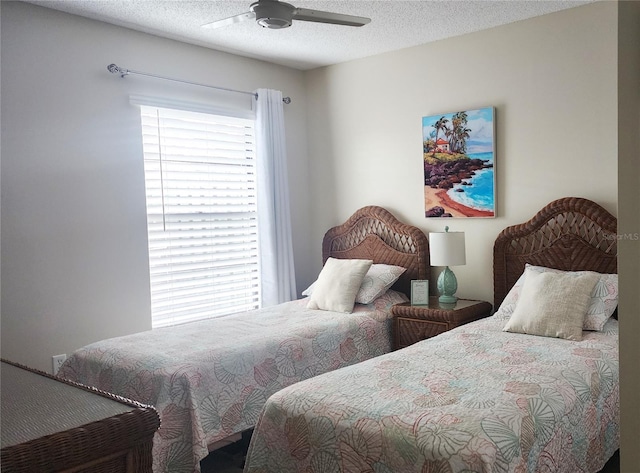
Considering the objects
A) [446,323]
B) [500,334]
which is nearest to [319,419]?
[500,334]

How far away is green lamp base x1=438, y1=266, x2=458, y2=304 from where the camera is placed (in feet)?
13.5

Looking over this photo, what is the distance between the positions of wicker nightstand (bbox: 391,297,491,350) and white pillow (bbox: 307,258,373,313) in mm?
319

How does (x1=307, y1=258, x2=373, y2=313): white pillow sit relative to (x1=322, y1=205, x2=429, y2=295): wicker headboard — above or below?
below

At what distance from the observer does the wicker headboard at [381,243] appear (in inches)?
176

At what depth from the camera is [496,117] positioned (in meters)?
4.11

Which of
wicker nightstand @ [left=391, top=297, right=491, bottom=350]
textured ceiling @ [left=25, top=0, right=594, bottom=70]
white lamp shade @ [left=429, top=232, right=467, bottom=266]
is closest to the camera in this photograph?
textured ceiling @ [left=25, top=0, right=594, bottom=70]

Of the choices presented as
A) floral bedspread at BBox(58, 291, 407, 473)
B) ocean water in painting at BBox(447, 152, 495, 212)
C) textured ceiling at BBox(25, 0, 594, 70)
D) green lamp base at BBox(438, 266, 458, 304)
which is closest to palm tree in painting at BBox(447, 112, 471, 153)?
ocean water in painting at BBox(447, 152, 495, 212)

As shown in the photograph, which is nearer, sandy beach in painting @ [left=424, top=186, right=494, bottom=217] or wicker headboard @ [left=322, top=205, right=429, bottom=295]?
sandy beach in painting @ [left=424, top=186, right=494, bottom=217]

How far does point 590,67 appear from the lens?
3676 mm

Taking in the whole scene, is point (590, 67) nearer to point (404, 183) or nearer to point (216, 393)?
point (404, 183)

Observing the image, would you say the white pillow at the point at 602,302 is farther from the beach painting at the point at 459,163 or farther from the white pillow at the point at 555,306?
the beach painting at the point at 459,163

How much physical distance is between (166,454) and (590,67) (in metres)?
3.29

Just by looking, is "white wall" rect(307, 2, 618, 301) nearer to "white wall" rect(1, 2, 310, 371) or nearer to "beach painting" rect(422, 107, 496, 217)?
"beach painting" rect(422, 107, 496, 217)

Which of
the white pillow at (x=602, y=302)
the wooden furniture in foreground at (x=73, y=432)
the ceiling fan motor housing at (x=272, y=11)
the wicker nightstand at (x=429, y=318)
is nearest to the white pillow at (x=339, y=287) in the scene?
the wicker nightstand at (x=429, y=318)
